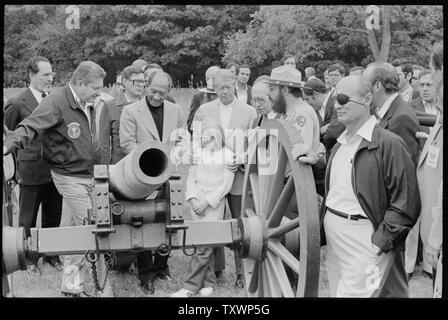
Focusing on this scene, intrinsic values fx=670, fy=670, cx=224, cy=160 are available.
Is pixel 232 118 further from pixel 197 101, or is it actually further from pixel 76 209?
pixel 76 209

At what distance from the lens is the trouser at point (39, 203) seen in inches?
187

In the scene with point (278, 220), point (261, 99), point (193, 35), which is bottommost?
point (278, 220)

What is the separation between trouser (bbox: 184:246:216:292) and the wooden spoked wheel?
527 millimetres

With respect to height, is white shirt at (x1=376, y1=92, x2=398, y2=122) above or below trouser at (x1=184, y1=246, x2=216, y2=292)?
above

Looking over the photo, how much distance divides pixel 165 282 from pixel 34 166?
1.21 metres

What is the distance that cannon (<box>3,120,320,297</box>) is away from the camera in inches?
123

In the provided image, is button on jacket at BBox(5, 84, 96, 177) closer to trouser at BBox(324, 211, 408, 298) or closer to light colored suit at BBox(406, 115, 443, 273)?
trouser at BBox(324, 211, 408, 298)

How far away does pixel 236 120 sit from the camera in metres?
4.57

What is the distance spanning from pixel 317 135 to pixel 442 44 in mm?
941

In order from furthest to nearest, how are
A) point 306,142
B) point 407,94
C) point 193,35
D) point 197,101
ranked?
point 407,94 → point 197,101 → point 193,35 → point 306,142

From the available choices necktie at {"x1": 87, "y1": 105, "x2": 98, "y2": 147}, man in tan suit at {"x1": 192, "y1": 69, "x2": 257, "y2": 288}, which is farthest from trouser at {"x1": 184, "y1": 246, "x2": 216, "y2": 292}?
necktie at {"x1": 87, "y1": 105, "x2": 98, "y2": 147}

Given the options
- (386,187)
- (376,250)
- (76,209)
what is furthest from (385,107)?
(76,209)

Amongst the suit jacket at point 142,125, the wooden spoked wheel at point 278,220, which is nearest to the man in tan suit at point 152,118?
the suit jacket at point 142,125

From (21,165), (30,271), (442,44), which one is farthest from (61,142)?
(442,44)
